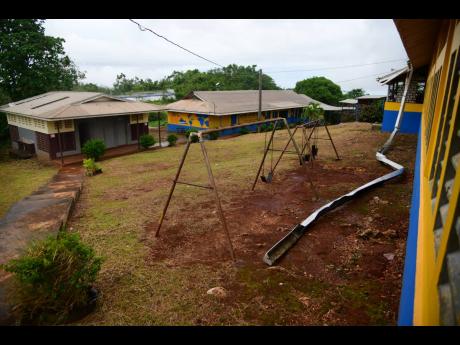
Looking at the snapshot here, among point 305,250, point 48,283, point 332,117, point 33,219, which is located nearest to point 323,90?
point 332,117

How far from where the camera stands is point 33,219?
26.6 ft

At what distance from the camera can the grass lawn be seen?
425cm

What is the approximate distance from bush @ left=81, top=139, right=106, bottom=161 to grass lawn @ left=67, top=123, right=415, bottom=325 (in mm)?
6571

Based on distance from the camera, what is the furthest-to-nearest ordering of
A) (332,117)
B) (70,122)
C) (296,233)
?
1. (332,117)
2. (70,122)
3. (296,233)

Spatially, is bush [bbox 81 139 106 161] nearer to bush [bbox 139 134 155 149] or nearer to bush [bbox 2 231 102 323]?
bush [bbox 139 134 155 149]

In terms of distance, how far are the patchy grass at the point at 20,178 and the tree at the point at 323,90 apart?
126 ft

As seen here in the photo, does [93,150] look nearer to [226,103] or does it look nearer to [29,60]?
[29,60]

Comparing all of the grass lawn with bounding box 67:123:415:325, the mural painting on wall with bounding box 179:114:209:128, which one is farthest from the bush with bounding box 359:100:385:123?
the grass lawn with bounding box 67:123:415:325

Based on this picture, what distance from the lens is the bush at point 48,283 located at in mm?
4062

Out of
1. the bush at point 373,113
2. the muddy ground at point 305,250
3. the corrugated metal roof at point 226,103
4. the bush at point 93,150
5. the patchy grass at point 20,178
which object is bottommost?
the patchy grass at point 20,178

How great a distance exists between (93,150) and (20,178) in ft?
12.9

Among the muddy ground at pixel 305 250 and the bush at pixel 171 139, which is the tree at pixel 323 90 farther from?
the muddy ground at pixel 305 250

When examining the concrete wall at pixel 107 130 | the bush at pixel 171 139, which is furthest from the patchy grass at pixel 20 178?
the bush at pixel 171 139
